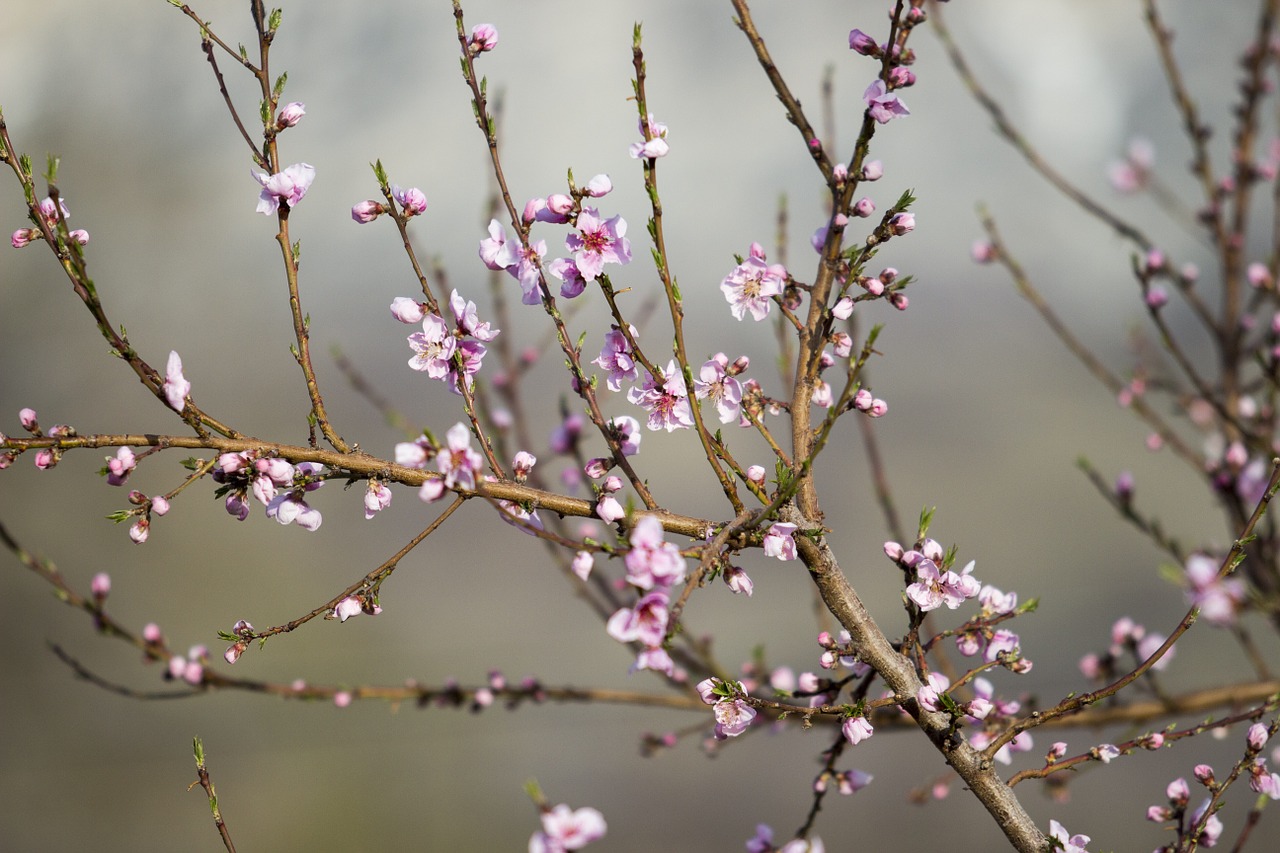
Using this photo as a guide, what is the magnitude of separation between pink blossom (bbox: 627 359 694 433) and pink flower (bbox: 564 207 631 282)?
7cm

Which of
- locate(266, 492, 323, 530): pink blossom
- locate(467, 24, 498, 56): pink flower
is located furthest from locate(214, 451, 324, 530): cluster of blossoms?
locate(467, 24, 498, 56): pink flower

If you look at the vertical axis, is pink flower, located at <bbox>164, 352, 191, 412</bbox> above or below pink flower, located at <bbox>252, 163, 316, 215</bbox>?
below

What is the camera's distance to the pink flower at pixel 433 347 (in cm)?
57

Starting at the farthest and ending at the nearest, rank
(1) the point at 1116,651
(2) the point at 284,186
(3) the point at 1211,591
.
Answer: (1) the point at 1116,651
(2) the point at 284,186
(3) the point at 1211,591

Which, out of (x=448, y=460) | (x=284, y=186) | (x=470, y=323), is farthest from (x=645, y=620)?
(x=284, y=186)

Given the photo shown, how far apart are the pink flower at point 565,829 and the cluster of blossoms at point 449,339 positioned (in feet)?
0.88

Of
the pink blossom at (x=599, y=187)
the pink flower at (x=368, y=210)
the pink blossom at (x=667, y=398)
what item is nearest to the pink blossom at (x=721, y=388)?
the pink blossom at (x=667, y=398)

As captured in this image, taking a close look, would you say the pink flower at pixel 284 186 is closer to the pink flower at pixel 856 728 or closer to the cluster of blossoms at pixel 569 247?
the cluster of blossoms at pixel 569 247

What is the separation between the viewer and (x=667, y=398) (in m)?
0.56

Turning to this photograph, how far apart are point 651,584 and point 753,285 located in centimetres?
24

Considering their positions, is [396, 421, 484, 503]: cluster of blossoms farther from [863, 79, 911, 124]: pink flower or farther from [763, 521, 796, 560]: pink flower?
[863, 79, 911, 124]: pink flower

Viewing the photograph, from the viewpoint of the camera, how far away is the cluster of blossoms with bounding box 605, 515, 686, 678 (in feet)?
1.38

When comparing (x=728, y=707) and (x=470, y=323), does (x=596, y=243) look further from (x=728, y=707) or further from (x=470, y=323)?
(x=728, y=707)

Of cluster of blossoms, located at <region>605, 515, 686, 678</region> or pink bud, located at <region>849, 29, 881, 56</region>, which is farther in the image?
Answer: pink bud, located at <region>849, 29, 881, 56</region>
